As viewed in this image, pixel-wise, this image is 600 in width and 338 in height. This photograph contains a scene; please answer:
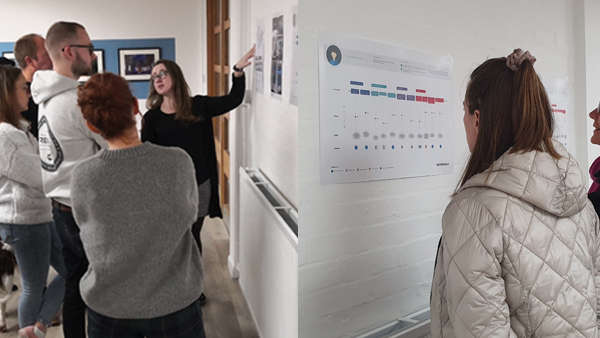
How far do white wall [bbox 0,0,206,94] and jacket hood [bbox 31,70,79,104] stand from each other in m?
3.74

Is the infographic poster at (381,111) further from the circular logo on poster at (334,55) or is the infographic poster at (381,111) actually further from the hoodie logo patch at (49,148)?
the hoodie logo patch at (49,148)

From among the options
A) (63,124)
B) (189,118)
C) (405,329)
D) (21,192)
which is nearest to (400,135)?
(405,329)

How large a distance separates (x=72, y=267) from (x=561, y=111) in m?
2.11

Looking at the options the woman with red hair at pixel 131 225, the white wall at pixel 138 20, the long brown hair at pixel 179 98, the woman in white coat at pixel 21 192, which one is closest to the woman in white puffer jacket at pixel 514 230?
the woman with red hair at pixel 131 225

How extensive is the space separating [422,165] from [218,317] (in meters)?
1.87

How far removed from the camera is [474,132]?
1.04m

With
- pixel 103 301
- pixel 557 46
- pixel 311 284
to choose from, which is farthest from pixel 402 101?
pixel 103 301

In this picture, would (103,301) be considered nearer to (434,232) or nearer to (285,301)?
(285,301)

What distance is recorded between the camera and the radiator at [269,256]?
150cm

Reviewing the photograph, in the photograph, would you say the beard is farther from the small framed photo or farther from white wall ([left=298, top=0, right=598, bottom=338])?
the small framed photo

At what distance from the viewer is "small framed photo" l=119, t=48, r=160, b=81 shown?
5.73m

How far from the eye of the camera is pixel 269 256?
6.19ft

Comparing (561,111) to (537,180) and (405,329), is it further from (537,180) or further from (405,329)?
(405,329)

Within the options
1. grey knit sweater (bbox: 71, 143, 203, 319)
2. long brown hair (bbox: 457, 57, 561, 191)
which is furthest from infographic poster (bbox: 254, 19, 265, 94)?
long brown hair (bbox: 457, 57, 561, 191)
